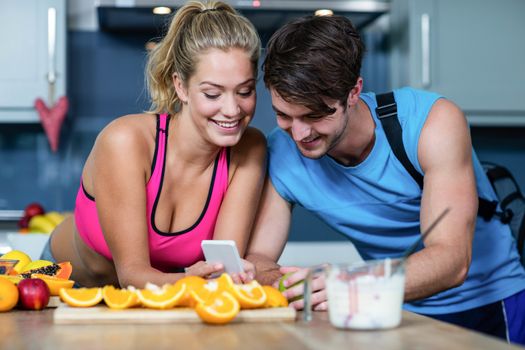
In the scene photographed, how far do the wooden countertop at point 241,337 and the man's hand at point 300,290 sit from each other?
0.47ft

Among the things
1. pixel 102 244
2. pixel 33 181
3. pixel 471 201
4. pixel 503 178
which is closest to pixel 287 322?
pixel 471 201

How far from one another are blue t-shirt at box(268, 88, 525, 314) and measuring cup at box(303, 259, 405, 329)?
2.25ft

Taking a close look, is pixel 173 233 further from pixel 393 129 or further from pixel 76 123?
pixel 76 123

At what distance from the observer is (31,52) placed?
3.59 m

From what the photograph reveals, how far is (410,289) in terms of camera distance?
1392mm

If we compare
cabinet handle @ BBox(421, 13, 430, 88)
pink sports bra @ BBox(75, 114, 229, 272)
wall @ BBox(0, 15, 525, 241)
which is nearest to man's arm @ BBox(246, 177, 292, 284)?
A: pink sports bra @ BBox(75, 114, 229, 272)

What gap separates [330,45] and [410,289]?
0.57 m

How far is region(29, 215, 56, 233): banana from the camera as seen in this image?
3.40m

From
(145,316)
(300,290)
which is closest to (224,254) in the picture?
(300,290)

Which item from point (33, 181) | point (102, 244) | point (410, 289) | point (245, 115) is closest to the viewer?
point (410, 289)

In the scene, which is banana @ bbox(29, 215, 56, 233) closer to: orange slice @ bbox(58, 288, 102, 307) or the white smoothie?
orange slice @ bbox(58, 288, 102, 307)

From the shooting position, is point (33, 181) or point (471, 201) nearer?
point (471, 201)

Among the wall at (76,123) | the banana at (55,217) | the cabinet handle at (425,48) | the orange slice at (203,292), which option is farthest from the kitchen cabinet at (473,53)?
the orange slice at (203,292)

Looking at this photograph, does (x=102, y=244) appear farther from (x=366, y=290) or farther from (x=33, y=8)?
(x=33, y=8)
